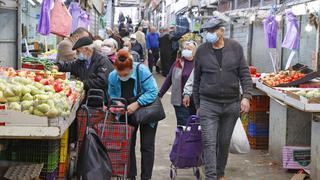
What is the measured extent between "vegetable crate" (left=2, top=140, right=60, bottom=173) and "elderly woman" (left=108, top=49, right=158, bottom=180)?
1.14 m

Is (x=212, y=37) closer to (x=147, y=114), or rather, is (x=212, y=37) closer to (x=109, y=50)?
(x=147, y=114)

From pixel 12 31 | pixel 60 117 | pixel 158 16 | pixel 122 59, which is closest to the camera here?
pixel 60 117

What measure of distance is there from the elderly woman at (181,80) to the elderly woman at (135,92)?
4.28 ft

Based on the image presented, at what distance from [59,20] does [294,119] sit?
512 cm

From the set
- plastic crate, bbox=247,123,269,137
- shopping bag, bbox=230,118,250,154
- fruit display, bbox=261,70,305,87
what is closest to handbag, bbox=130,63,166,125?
shopping bag, bbox=230,118,250,154

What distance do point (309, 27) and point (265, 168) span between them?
287 cm

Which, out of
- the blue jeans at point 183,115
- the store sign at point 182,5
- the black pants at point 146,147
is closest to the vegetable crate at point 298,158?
→ the blue jeans at point 183,115

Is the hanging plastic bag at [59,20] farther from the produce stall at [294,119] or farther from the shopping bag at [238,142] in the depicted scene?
the shopping bag at [238,142]

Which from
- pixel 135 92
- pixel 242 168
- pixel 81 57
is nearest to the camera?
pixel 135 92

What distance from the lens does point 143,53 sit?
18219 millimetres

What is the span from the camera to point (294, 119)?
314 inches

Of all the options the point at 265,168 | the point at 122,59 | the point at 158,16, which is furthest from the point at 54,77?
the point at 158,16

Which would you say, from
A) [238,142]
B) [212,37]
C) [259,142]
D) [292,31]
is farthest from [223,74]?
[292,31]

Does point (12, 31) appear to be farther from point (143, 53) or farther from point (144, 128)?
point (143, 53)
